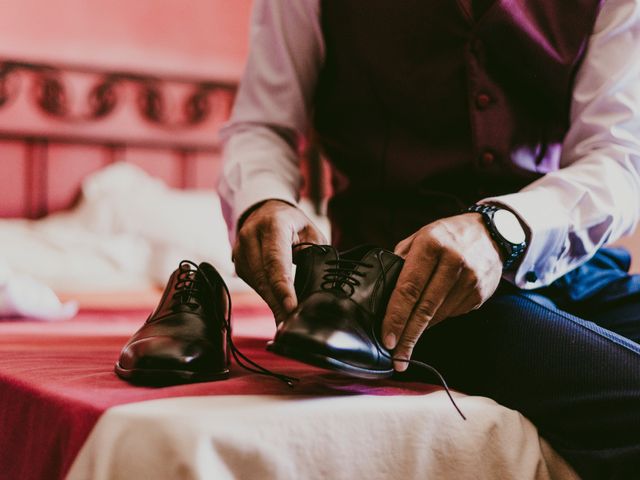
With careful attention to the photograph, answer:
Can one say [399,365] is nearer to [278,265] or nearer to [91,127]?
[278,265]

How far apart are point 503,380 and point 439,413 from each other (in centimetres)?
12

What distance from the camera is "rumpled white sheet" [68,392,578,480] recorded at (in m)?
0.57

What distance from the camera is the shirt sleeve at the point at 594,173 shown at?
33.3 inches

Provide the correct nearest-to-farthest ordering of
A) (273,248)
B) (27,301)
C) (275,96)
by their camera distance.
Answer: (273,248)
(275,96)
(27,301)

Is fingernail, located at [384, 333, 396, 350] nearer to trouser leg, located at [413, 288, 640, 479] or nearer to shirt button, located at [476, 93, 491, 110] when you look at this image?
trouser leg, located at [413, 288, 640, 479]

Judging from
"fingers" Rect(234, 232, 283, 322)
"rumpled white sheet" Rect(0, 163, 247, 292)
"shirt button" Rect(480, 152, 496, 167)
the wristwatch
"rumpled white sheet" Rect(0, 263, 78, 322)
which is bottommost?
"rumpled white sheet" Rect(0, 163, 247, 292)

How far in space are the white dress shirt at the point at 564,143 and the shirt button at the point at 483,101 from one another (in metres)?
0.12

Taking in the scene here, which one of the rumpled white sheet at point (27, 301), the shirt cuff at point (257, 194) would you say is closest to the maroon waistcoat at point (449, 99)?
the shirt cuff at point (257, 194)

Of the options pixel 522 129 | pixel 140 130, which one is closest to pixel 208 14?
pixel 140 130

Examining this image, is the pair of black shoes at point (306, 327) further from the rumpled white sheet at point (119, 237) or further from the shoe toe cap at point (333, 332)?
the rumpled white sheet at point (119, 237)

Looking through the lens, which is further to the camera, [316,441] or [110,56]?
[110,56]

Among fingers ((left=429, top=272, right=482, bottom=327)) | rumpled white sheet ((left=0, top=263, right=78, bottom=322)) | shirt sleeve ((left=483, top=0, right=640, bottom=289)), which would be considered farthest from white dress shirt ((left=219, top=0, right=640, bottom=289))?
rumpled white sheet ((left=0, top=263, right=78, bottom=322))

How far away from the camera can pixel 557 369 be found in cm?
76

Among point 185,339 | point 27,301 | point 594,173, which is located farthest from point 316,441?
point 27,301
